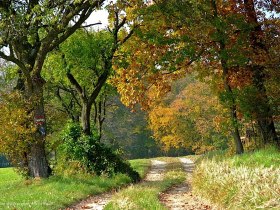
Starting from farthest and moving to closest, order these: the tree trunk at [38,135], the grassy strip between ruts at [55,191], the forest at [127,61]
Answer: the tree trunk at [38,135] → the forest at [127,61] → the grassy strip between ruts at [55,191]

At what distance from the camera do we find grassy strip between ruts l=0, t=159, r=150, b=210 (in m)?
12.1

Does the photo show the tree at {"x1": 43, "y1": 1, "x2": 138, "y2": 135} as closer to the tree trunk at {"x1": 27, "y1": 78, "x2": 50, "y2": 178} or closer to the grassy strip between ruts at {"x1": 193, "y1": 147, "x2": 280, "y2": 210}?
the tree trunk at {"x1": 27, "y1": 78, "x2": 50, "y2": 178}

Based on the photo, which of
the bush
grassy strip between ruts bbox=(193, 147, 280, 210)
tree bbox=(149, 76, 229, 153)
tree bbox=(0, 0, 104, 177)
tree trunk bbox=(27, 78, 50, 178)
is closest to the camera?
grassy strip between ruts bbox=(193, 147, 280, 210)

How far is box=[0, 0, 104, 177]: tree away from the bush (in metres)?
2.26

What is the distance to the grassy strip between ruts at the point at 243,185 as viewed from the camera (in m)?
8.66

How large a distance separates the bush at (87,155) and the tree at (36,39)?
7.42ft

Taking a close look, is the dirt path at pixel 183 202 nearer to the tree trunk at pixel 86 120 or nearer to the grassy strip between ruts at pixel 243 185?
the grassy strip between ruts at pixel 243 185

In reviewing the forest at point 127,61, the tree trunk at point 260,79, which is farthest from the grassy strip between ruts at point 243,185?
the forest at point 127,61

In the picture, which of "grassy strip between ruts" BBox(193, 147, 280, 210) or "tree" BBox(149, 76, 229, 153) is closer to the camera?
"grassy strip between ruts" BBox(193, 147, 280, 210)

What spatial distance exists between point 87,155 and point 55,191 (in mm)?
6084

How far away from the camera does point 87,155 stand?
68.0 feet

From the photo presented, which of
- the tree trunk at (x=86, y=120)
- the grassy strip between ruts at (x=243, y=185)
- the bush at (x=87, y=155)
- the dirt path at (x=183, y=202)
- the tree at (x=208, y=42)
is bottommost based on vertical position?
the dirt path at (x=183, y=202)

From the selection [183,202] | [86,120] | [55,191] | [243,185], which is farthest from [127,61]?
[243,185]

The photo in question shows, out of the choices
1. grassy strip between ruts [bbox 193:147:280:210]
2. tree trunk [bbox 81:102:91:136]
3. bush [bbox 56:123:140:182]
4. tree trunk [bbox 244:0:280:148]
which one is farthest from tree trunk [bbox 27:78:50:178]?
tree trunk [bbox 244:0:280:148]
